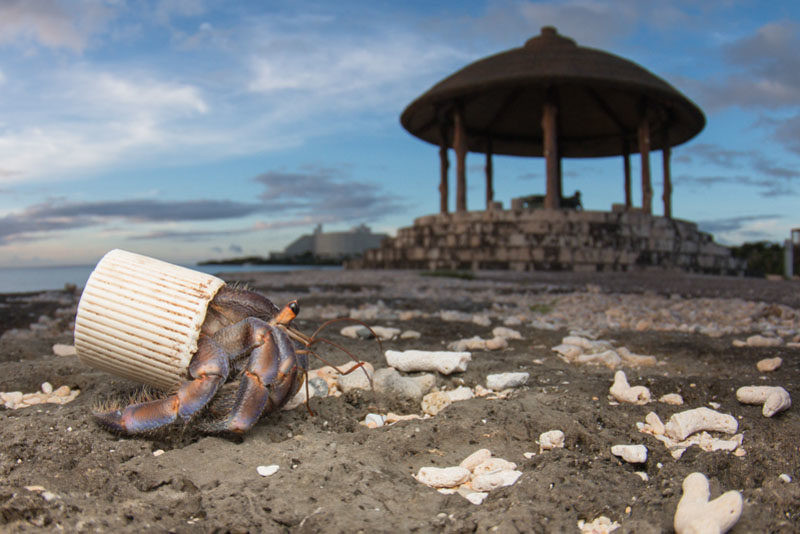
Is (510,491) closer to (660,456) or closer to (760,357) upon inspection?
(660,456)

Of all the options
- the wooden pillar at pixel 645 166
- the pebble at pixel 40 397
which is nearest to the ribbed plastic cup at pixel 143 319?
the pebble at pixel 40 397

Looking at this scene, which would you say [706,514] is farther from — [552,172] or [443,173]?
[443,173]

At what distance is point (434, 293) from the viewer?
8.26 metres

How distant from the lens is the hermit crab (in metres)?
2.25

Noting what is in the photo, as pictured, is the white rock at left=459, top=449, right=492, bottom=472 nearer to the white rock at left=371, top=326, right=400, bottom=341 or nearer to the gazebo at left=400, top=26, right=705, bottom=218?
the white rock at left=371, top=326, right=400, bottom=341

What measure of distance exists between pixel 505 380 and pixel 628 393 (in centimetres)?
57

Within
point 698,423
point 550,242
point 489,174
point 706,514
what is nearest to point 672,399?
point 698,423

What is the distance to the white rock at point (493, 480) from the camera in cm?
191

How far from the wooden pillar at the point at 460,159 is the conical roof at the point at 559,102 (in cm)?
31

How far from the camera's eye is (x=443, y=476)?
1961mm

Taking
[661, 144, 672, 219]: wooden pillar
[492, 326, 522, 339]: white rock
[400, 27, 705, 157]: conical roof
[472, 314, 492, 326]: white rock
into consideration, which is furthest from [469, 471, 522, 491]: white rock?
[661, 144, 672, 219]: wooden pillar

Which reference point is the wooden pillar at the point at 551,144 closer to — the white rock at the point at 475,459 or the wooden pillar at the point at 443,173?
the wooden pillar at the point at 443,173

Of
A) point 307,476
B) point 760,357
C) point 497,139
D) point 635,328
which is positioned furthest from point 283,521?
point 497,139

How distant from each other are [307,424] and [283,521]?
2.51 ft
